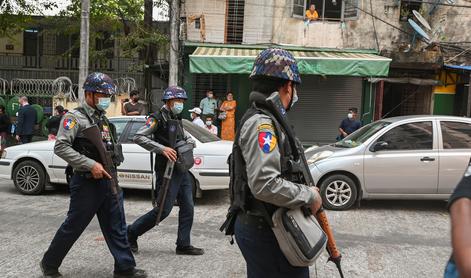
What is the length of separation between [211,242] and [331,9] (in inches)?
426

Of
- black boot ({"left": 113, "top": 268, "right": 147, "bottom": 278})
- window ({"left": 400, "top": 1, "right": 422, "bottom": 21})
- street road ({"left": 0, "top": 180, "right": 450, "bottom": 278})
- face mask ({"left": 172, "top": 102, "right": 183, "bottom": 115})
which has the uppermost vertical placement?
window ({"left": 400, "top": 1, "right": 422, "bottom": 21})

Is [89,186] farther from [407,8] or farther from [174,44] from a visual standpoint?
[407,8]

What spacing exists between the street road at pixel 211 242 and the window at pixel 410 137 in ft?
3.43

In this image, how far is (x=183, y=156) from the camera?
4.99 m

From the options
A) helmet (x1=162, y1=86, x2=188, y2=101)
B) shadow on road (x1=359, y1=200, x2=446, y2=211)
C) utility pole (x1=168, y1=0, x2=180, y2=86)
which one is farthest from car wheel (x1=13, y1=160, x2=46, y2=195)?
shadow on road (x1=359, y1=200, x2=446, y2=211)

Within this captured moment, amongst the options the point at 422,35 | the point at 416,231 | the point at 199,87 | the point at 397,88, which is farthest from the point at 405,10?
the point at 416,231

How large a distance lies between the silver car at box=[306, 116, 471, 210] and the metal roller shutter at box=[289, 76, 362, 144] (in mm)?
6957

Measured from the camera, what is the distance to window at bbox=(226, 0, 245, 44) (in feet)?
47.8

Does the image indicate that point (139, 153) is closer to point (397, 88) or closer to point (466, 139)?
point (466, 139)

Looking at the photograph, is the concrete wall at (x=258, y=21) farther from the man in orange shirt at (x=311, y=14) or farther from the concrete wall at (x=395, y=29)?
the concrete wall at (x=395, y=29)

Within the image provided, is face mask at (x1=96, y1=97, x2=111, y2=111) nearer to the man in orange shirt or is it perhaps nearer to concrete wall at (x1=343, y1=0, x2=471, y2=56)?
the man in orange shirt

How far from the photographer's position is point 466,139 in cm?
764

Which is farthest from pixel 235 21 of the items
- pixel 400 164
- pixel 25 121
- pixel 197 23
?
pixel 400 164

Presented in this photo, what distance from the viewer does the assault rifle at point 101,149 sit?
4.05 meters
